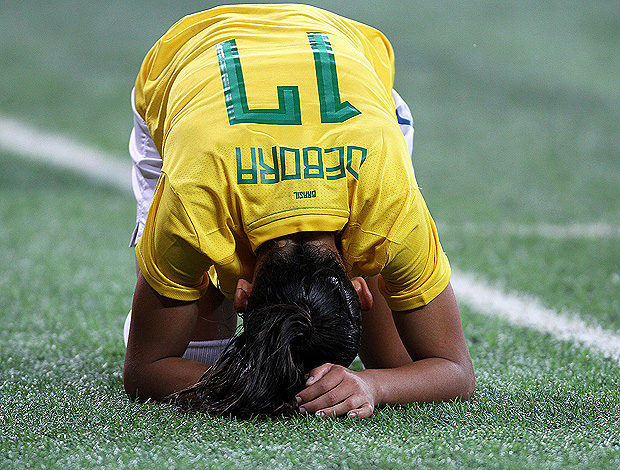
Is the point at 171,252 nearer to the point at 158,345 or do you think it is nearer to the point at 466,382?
the point at 158,345

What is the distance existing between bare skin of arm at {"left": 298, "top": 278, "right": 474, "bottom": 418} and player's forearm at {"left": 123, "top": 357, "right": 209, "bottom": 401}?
0.88ft

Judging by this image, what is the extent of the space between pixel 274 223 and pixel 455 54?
6364 millimetres

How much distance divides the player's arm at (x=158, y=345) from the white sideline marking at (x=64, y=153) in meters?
3.66

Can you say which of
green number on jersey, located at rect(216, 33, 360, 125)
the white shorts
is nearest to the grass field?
the white shorts

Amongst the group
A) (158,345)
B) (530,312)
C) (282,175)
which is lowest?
(530,312)

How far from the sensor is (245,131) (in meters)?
1.52

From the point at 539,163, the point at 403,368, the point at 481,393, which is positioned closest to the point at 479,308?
A: the point at 481,393

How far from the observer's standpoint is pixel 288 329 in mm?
1419

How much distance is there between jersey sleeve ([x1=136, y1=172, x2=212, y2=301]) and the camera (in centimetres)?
146

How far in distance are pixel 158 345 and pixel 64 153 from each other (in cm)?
448

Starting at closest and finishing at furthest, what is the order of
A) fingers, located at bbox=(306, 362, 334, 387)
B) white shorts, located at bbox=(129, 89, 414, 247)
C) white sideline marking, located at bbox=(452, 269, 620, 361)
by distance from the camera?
1. fingers, located at bbox=(306, 362, 334, 387)
2. white shorts, located at bbox=(129, 89, 414, 247)
3. white sideline marking, located at bbox=(452, 269, 620, 361)

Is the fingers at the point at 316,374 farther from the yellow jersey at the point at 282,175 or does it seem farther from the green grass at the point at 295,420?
the yellow jersey at the point at 282,175

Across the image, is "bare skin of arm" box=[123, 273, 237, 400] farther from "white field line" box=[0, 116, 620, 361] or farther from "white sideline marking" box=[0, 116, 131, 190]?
"white sideline marking" box=[0, 116, 131, 190]

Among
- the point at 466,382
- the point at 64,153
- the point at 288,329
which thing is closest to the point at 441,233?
the point at 466,382
